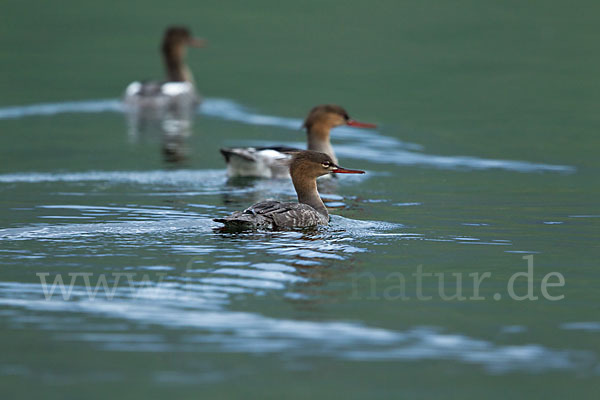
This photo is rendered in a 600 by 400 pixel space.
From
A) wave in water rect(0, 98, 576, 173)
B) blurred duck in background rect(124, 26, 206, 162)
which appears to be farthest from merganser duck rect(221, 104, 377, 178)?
blurred duck in background rect(124, 26, 206, 162)

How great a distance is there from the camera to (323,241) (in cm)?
998

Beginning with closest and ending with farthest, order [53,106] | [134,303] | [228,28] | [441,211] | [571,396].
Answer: [571,396], [134,303], [441,211], [53,106], [228,28]

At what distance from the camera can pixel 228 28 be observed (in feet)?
112

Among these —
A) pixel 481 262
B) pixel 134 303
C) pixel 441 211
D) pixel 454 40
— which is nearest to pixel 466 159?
pixel 441 211

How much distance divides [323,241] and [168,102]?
52.0ft

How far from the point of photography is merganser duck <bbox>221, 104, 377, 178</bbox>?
14586mm

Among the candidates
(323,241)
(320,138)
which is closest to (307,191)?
(323,241)

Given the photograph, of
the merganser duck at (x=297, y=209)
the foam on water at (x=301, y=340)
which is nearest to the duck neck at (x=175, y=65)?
the merganser duck at (x=297, y=209)

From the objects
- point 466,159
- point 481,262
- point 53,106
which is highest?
point 53,106

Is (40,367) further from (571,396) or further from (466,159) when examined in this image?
(466,159)

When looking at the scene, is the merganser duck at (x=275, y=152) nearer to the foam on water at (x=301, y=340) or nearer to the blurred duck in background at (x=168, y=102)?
the blurred duck in background at (x=168, y=102)

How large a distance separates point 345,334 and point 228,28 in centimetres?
2784

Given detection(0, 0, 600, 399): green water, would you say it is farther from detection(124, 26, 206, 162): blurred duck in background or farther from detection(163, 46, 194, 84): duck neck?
detection(163, 46, 194, 84): duck neck

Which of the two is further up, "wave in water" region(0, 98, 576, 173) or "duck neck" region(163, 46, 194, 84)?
"duck neck" region(163, 46, 194, 84)
